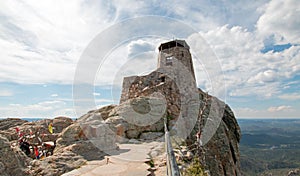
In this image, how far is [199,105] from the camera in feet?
77.2

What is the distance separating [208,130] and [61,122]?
15.8 m

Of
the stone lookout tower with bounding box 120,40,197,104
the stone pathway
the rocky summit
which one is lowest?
the stone pathway

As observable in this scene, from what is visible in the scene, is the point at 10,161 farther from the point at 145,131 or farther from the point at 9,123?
the point at 9,123

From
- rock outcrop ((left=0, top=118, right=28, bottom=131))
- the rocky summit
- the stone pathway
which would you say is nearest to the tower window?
the rocky summit

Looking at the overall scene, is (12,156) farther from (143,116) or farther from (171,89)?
(171,89)

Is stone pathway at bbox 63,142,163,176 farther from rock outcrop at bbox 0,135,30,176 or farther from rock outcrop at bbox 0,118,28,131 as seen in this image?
rock outcrop at bbox 0,118,28,131

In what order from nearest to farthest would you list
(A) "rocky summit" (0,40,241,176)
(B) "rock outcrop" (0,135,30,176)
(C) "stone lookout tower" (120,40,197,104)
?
(B) "rock outcrop" (0,135,30,176)
(A) "rocky summit" (0,40,241,176)
(C) "stone lookout tower" (120,40,197,104)

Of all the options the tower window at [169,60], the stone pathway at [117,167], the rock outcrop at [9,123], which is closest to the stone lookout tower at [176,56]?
the tower window at [169,60]

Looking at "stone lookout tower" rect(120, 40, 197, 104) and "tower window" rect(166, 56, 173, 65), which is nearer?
"stone lookout tower" rect(120, 40, 197, 104)

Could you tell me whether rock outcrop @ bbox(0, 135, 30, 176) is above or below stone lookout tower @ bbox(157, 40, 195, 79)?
below

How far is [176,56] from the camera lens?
28953mm

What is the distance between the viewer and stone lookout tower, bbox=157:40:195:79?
28859 mm

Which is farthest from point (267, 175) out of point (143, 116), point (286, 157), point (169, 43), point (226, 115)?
point (143, 116)

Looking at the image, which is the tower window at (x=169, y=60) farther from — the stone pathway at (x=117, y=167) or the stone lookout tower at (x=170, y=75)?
the stone pathway at (x=117, y=167)
